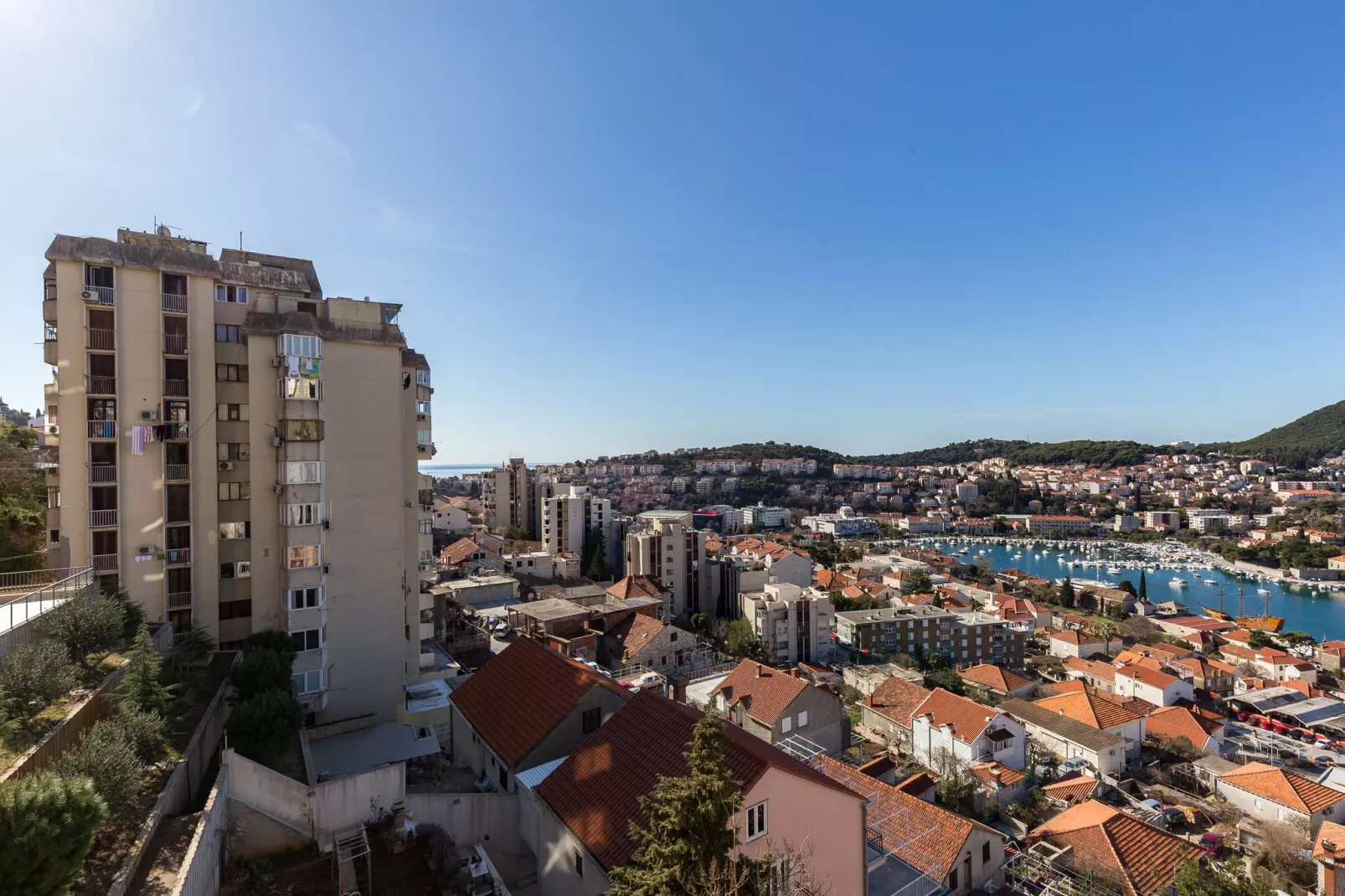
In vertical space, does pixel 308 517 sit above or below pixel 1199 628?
above

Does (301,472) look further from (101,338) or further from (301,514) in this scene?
(101,338)

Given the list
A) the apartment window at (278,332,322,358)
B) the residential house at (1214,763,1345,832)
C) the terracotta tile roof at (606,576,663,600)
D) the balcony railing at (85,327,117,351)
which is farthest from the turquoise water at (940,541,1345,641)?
the balcony railing at (85,327,117,351)

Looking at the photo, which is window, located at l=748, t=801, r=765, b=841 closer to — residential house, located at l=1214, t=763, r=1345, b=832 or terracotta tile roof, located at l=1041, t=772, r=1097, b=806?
terracotta tile roof, located at l=1041, t=772, r=1097, b=806

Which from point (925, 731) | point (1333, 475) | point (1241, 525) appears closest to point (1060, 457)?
point (1333, 475)

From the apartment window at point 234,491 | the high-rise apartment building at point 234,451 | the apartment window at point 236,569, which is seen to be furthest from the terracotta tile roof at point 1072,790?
the apartment window at point 234,491

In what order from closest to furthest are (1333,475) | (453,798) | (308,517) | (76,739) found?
(76,739), (453,798), (308,517), (1333,475)

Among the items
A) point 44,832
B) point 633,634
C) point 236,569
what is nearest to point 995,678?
point 633,634

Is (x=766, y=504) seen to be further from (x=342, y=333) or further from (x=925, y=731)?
(x=342, y=333)
